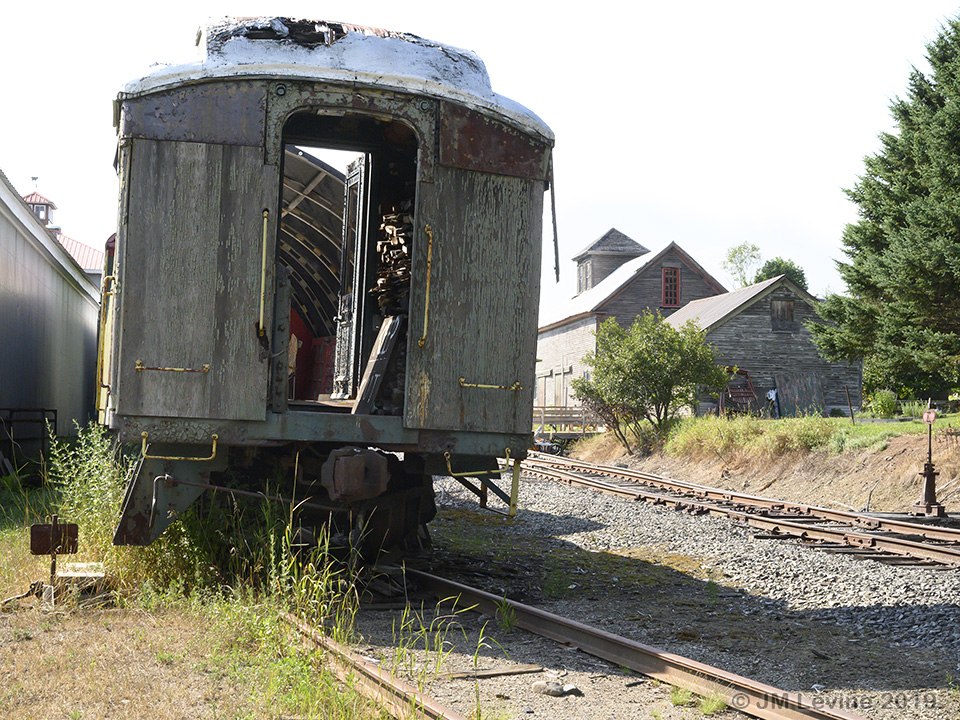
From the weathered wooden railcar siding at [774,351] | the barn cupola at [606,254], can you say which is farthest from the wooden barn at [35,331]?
the barn cupola at [606,254]

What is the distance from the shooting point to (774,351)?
112 feet

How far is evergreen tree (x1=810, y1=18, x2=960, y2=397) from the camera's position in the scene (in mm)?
19094

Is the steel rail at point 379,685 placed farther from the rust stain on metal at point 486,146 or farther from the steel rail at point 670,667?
the rust stain on metal at point 486,146

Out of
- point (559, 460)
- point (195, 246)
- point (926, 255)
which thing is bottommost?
point (559, 460)

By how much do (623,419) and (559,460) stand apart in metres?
3.52

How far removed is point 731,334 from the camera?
3409cm

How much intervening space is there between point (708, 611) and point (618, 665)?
2065 millimetres

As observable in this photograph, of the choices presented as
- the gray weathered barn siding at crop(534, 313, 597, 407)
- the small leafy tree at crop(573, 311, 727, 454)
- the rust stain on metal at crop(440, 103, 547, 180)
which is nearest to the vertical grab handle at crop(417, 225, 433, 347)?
the rust stain on metal at crop(440, 103, 547, 180)

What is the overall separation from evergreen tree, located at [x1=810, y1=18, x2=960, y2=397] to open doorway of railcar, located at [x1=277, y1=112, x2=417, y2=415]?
14302mm

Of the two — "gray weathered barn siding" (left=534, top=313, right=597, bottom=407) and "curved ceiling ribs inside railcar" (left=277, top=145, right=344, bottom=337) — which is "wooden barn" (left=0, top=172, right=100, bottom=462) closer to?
"curved ceiling ribs inside railcar" (left=277, top=145, right=344, bottom=337)

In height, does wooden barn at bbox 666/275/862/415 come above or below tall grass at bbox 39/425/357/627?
above

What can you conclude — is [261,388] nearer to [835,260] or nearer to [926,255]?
[926,255]

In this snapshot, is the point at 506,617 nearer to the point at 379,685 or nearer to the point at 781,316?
the point at 379,685

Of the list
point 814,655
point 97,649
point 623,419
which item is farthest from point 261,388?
point 623,419
